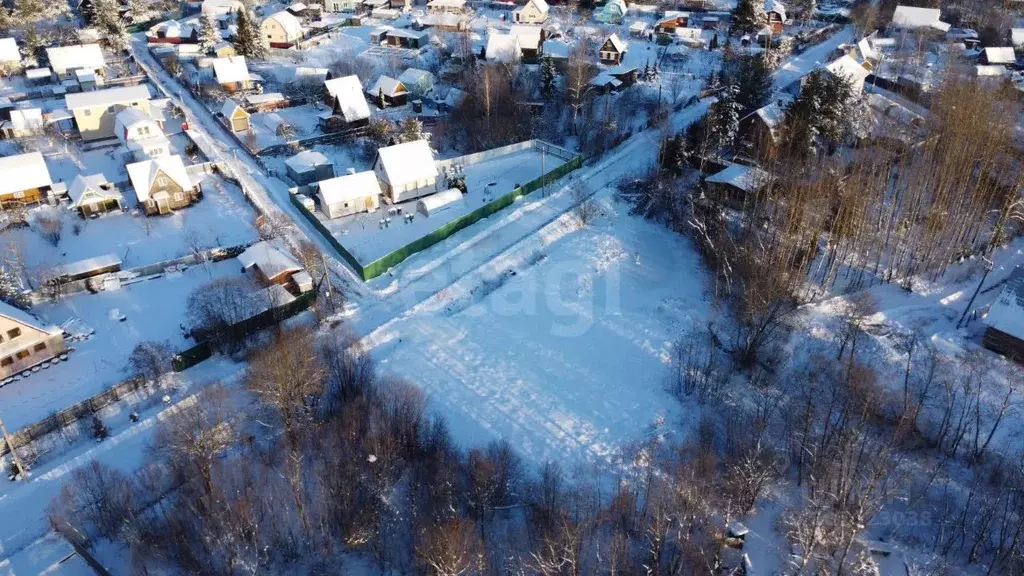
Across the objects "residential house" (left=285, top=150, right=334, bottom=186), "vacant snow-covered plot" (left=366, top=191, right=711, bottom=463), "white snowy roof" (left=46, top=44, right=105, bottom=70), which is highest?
"white snowy roof" (left=46, top=44, right=105, bottom=70)

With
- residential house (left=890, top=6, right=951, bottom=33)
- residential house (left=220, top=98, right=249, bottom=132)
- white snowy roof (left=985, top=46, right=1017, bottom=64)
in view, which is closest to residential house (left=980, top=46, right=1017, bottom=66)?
white snowy roof (left=985, top=46, right=1017, bottom=64)

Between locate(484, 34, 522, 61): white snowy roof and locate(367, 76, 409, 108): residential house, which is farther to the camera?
locate(484, 34, 522, 61): white snowy roof

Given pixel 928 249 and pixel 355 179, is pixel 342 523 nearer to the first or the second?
pixel 355 179

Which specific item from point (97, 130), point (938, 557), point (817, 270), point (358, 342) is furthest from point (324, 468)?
point (97, 130)

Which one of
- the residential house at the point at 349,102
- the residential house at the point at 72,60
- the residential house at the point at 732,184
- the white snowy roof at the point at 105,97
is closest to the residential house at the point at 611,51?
the residential house at the point at 349,102

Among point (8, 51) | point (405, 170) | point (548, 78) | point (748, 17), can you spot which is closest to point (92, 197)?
point (405, 170)

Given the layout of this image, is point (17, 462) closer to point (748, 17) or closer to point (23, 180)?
point (23, 180)

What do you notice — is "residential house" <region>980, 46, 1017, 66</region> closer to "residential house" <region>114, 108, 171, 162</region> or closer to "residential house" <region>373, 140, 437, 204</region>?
"residential house" <region>373, 140, 437, 204</region>
